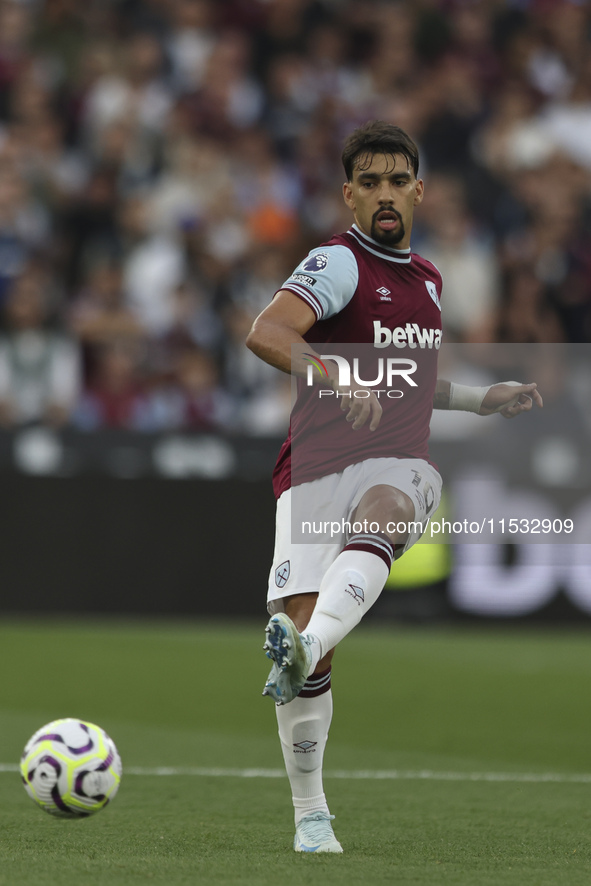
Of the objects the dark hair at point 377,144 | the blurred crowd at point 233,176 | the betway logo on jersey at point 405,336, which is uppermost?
the blurred crowd at point 233,176

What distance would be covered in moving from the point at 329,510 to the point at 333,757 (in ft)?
8.34

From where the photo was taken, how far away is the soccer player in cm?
430

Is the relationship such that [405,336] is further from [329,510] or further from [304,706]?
[304,706]

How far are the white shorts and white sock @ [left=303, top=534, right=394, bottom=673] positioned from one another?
0.36 feet

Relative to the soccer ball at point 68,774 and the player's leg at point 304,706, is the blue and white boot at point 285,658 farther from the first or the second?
the soccer ball at point 68,774

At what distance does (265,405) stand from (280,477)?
670cm

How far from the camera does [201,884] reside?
375 centimetres

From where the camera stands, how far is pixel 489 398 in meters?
4.92

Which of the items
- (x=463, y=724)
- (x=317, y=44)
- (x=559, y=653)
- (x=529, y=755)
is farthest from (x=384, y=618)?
(x=317, y=44)

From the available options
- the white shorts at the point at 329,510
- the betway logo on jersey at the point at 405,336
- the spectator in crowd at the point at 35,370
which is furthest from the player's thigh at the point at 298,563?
the spectator in crowd at the point at 35,370

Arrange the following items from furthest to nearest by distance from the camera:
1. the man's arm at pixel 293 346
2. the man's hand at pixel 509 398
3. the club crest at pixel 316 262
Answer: the man's hand at pixel 509 398 < the club crest at pixel 316 262 < the man's arm at pixel 293 346

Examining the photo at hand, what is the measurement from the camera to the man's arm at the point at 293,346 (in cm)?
412

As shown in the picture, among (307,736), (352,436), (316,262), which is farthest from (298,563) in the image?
(316,262)

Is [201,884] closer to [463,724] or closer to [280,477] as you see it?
[280,477]
